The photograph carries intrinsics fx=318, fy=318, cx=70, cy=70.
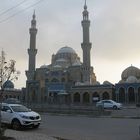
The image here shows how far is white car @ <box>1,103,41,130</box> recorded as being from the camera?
53.6 feet

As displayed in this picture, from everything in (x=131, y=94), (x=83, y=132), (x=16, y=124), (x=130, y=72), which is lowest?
(x=83, y=132)

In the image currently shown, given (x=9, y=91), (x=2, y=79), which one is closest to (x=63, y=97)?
(x=9, y=91)

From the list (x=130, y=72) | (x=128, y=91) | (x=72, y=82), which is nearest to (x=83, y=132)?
(x=128, y=91)

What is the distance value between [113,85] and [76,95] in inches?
371

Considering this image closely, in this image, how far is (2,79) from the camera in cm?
1515

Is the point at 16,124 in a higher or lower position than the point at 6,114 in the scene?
lower

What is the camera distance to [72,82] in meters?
76.7

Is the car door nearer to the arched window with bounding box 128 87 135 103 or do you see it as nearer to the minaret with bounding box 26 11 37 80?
the arched window with bounding box 128 87 135 103

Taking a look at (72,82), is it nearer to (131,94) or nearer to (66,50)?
(66,50)

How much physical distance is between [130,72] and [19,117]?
190ft

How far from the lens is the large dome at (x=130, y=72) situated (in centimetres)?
7151

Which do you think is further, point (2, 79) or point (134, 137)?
point (2, 79)

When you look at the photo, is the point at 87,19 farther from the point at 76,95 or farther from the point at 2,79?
the point at 2,79

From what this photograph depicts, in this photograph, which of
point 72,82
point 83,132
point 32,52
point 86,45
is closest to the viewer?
point 83,132
